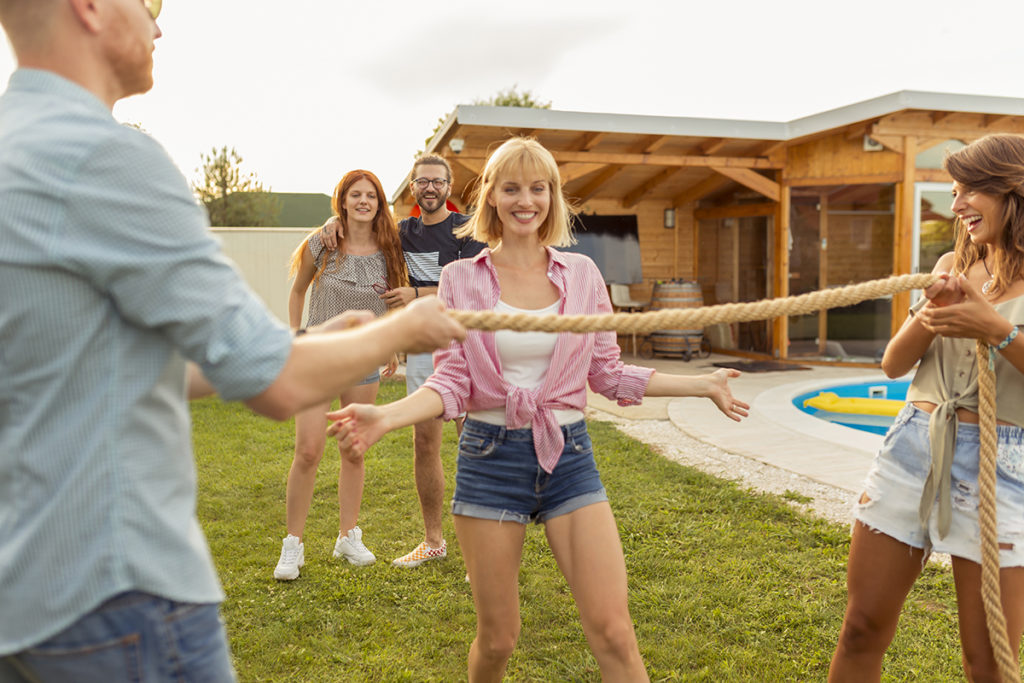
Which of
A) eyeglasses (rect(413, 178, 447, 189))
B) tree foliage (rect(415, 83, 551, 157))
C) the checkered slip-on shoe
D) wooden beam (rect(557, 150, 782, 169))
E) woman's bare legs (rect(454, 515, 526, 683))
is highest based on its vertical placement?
tree foliage (rect(415, 83, 551, 157))

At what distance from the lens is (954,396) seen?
1993mm

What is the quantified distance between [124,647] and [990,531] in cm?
187

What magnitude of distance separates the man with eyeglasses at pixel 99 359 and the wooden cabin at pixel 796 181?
815 cm

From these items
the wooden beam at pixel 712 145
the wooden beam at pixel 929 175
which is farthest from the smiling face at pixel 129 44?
the wooden beam at pixel 929 175

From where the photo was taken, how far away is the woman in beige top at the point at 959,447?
185 centimetres

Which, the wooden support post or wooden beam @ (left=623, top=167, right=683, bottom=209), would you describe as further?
wooden beam @ (left=623, top=167, right=683, bottom=209)

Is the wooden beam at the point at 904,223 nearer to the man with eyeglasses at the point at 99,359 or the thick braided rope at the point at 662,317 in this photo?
the thick braided rope at the point at 662,317

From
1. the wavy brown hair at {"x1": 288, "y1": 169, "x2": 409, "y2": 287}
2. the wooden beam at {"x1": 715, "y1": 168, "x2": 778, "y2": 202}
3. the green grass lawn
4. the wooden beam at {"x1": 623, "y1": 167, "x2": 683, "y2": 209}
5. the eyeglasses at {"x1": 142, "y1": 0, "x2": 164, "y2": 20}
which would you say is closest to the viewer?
the eyeglasses at {"x1": 142, "y1": 0, "x2": 164, "y2": 20}

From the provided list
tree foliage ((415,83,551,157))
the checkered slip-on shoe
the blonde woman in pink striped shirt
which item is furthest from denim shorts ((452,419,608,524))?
tree foliage ((415,83,551,157))

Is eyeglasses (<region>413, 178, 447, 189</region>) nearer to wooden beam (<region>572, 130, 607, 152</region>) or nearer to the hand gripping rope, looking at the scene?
the hand gripping rope

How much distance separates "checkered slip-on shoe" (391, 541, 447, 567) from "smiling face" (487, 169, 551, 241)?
84.6 inches

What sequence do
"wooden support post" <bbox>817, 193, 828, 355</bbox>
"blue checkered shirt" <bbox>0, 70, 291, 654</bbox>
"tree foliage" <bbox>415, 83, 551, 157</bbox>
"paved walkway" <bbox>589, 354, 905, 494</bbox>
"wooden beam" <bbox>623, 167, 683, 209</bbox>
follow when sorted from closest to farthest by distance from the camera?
"blue checkered shirt" <bbox>0, 70, 291, 654</bbox>, "paved walkway" <bbox>589, 354, 905, 494</bbox>, "wooden support post" <bbox>817, 193, 828, 355</bbox>, "wooden beam" <bbox>623, 167, 683, 209</bbox>, "tree foliage" <bbox>415, 83, 551, 157</bbox>

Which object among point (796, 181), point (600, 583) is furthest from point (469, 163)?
point (600, 583)

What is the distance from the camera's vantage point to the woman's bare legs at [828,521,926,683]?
2.00 meters
